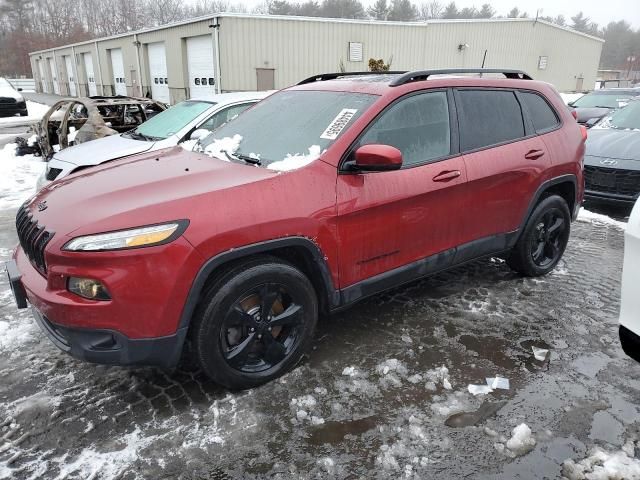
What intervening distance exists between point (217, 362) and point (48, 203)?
1.36 meters

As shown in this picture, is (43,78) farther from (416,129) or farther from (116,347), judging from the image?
(116,347)

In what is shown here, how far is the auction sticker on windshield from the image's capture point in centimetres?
306

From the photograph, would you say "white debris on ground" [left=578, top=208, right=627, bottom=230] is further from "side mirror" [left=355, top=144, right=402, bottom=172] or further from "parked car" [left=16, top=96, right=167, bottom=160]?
"parked car" [left=16, top=96, right=167, bottom=160]

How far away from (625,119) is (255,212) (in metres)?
7.36

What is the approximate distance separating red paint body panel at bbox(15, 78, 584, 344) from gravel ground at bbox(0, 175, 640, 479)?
0.59 metres

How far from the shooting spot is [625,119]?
7617mm

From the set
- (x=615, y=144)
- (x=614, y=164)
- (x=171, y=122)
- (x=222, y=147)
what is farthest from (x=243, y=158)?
(x=615, y=144)

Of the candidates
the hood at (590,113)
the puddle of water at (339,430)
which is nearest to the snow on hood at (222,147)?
the puddle of water at (339,430)

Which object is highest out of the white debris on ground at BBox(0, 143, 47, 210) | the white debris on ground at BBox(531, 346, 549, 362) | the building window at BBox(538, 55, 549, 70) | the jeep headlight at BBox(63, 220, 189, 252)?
the building window at BBox(538, 55, 549, 70)

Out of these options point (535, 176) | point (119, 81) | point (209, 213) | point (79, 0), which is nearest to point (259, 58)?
point (119, 81)

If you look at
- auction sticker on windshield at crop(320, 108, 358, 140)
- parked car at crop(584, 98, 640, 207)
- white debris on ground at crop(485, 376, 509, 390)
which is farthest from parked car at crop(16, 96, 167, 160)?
white debris on ground at crop(485, 376, 509, 390)

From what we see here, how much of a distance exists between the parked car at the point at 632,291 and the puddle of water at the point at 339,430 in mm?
1351

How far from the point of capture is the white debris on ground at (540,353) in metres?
3.30

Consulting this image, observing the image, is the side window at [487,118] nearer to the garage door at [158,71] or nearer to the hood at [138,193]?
the hood at [138,193]
